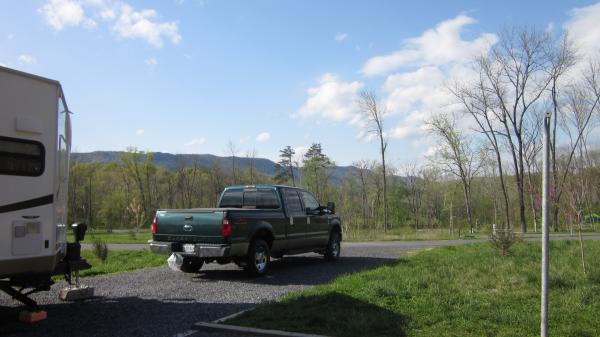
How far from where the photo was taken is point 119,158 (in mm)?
62438

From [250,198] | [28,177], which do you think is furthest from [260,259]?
[28,177]

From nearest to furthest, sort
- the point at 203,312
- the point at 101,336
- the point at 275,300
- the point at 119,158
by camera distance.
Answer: the point at 101,336 < the point at 203,312 < the point at 275,300 < the point at 119,158

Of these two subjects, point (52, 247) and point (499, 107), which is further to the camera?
point (499, 107)

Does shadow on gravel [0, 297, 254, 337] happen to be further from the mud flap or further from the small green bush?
the small green bush

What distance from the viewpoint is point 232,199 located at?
1247cm

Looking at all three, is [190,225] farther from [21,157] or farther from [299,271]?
[21,157]

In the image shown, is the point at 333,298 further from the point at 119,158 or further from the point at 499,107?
the point at 119,158

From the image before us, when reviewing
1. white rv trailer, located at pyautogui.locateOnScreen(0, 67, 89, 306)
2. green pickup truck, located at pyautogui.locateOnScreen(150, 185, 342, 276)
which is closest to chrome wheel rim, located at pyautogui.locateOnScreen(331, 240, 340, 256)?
green pickup truck, located at pyautogui.locateOnScreen(150, 185, 342, 276)

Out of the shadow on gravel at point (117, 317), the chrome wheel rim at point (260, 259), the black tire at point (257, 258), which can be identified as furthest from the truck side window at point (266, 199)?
the shadow on gravel at point (117, 317)

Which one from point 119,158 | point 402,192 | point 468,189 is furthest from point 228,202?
point 402,192

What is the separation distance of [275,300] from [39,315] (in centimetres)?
328

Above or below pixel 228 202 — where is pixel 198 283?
below

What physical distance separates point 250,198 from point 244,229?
2.05m

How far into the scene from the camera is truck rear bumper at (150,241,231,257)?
9.83 metres
